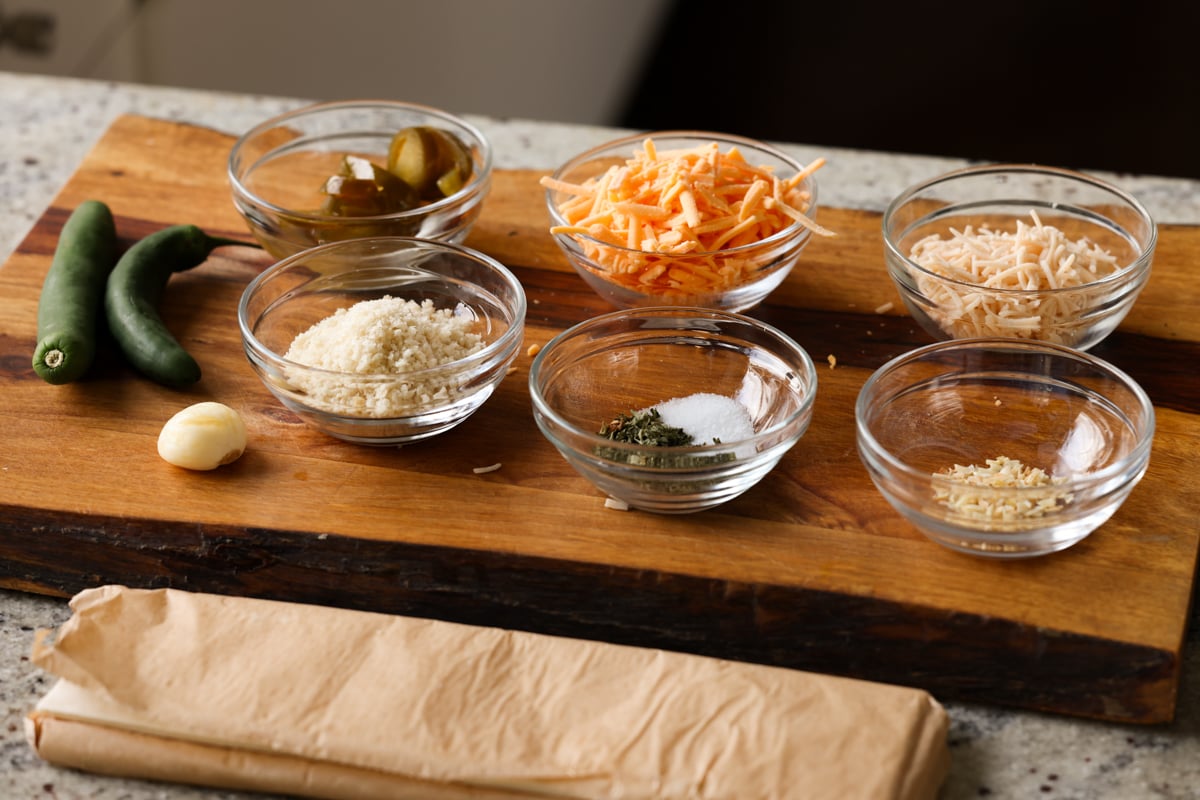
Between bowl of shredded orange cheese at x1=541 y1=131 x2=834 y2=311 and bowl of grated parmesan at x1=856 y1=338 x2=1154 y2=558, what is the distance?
0.29 meters

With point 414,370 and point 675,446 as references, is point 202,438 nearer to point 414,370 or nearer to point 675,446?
point 414,370

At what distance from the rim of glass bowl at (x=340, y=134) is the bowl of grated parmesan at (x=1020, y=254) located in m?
0.71

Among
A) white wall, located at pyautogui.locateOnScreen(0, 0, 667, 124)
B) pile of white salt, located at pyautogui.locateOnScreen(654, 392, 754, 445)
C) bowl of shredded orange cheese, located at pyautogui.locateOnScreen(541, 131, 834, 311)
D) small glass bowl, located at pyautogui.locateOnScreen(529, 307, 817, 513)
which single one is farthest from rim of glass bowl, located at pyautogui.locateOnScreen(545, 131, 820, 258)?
white wall, located at pyautogui.locateOnScreen(0, 0, 667, 124)

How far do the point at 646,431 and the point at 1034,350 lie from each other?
594 millimetres

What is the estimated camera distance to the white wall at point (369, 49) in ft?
11.7

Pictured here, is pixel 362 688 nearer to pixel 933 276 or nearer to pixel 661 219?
pixel 661 219

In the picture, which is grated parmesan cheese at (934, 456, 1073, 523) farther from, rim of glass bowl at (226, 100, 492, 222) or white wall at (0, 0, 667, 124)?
white wall at (0, 0, 667, 124)

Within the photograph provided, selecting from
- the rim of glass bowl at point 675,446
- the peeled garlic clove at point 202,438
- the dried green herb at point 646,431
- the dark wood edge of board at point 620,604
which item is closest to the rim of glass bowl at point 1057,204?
the rim of glass bowl at point 675,446

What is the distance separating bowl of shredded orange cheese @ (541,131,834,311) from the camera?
2.01 m

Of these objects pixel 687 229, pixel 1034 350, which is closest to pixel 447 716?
pixel 687 229

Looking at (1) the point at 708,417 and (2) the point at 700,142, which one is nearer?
(1) the point at 708,417

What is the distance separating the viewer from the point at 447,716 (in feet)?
4.71

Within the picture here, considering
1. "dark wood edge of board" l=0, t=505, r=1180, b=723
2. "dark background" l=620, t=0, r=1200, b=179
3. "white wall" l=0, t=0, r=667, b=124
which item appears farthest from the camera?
"dark background" l=620, t=0, r=1200, b=179

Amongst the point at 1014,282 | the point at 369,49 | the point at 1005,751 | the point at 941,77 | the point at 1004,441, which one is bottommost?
the point at 941,77
